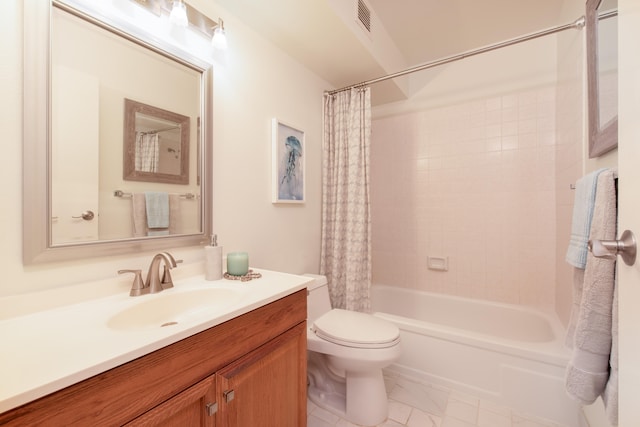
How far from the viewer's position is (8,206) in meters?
0.78

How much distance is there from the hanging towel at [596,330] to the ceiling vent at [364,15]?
148 centimetres

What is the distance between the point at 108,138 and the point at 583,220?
1.71 meters

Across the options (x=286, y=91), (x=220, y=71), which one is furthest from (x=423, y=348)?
(x=220, y=71)

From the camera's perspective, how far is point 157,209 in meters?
1.12

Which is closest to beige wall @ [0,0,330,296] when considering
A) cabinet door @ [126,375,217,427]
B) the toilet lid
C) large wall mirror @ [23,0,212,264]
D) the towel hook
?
large wall mirror @ [23,0,212,264]

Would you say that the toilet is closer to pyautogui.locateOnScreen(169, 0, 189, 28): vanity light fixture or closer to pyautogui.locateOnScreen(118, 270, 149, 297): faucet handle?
pyautogui.locateOnScreen(118, 270, 149, 297): faucet handle

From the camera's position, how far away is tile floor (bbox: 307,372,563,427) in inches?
55.4

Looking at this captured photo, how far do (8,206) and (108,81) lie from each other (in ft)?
1.71

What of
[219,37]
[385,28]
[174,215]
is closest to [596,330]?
[174,215]

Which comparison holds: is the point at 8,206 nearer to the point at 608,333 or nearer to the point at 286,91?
the point at 286,91

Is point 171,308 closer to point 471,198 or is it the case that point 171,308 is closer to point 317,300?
point 317,300

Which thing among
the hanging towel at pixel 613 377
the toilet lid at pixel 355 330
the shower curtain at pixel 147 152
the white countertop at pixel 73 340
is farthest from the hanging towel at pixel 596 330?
the shower curtain at pixel 147 152

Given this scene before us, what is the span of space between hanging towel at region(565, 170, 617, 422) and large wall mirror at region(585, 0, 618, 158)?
0.44 m

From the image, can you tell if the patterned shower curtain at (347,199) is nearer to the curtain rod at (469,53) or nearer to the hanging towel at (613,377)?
the curtain rod at (469,53)
